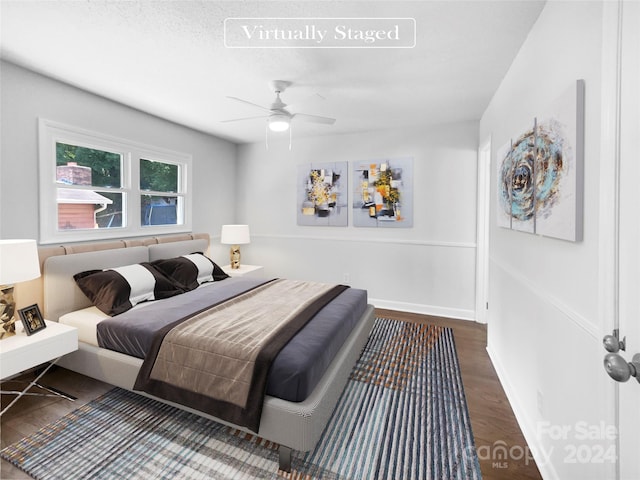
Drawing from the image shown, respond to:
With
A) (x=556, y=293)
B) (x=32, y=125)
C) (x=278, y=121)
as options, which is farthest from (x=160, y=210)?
(x=556, y=293)

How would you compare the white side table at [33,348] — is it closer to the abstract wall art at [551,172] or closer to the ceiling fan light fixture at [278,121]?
the ceiling fan light fixture at [278,121]

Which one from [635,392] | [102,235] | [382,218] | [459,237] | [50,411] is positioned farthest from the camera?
[382,218]

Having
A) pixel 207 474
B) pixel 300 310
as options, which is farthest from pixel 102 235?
pixel 207 474

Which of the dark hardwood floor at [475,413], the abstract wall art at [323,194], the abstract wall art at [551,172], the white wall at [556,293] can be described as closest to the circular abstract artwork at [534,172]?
the abstract wall art at [551,172]

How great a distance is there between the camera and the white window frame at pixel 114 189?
2605 mm

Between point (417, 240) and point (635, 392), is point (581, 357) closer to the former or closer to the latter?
point (635, 392)

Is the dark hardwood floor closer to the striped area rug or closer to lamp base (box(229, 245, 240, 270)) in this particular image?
the striped area rug

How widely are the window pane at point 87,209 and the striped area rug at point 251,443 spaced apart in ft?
5.63

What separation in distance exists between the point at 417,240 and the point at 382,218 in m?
0.58

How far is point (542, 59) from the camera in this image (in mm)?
1705

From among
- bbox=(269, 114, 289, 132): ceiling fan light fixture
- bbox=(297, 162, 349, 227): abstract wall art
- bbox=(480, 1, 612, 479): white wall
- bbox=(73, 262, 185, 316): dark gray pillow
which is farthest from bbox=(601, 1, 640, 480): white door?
bbox=(297, 162, 349, 227): abstract wall art

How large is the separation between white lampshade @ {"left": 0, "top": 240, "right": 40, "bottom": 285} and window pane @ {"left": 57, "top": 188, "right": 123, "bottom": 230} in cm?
97

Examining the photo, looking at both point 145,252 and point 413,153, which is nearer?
point 145,252

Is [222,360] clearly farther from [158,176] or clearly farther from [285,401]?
[158,176]
